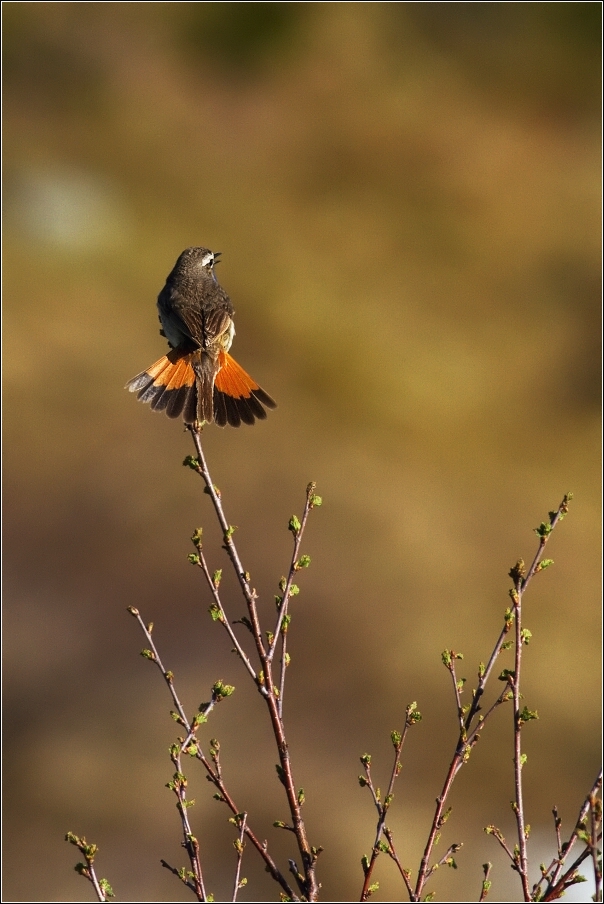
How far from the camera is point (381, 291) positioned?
2036cm

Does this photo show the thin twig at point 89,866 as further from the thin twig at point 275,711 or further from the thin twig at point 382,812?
the thin twig at point 382,812

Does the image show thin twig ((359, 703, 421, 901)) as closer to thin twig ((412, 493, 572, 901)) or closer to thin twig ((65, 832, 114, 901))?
thin twig ((412, 493, 572, 901))

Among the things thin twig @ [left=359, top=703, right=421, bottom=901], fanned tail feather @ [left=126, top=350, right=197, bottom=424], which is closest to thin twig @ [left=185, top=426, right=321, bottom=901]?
thin twig @ [left=359, top=703, right=421, bottom=901]

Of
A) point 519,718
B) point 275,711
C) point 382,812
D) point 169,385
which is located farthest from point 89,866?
point 169,385

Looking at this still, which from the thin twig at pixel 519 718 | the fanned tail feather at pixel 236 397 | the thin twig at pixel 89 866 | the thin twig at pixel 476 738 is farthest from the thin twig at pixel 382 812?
the fanned tail feather at pixel 236 397

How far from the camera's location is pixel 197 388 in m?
5.08

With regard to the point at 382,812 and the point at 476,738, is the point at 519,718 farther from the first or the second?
the point at 382,812

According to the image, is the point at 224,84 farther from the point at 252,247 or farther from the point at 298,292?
the point at 298,292

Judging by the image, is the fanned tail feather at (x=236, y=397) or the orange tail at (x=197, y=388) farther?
the fanned tail feather at (x=236, y=397)

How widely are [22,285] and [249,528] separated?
282 inches

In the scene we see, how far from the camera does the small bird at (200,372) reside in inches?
201

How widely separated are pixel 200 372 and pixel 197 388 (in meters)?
0.23

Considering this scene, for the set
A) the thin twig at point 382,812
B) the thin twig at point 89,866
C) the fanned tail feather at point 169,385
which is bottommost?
the thin twig at point 89,866

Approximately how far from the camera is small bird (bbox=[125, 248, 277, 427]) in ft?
16.8
